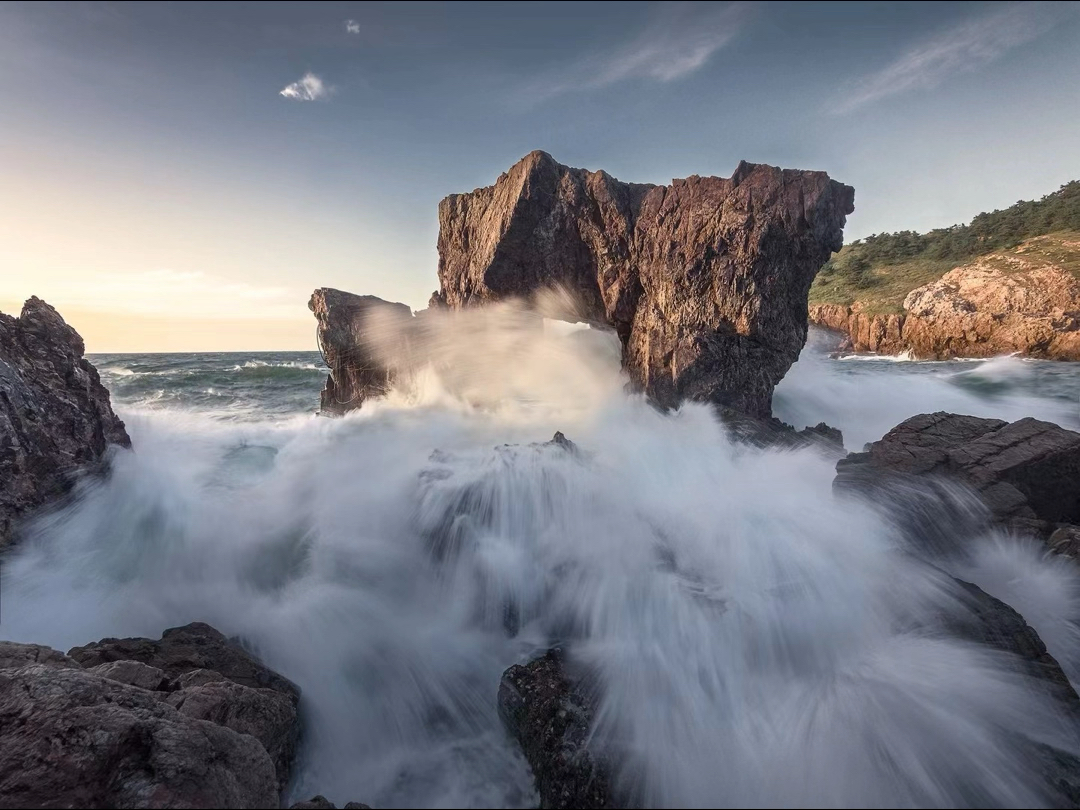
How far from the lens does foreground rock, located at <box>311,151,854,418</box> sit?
11.9m

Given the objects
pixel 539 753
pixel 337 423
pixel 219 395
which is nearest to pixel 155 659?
pixel 539 753

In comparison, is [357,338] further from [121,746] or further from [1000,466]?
[1000,466]

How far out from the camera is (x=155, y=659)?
4988 millimetres

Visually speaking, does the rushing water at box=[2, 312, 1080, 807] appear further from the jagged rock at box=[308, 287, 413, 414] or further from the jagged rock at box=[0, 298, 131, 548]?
the jagged rock at box=[308, 287, 413, 414]

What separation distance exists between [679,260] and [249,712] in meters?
13.1

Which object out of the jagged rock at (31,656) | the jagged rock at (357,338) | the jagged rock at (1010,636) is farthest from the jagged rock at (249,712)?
the jagged rock at (357,338)

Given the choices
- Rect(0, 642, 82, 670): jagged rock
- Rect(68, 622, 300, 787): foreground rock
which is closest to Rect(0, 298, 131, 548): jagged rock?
Rect(68, 622, 300, 787): foreground rock

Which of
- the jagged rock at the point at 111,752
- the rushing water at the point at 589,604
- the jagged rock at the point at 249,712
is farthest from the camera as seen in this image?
the rushing water at the point at 589,604

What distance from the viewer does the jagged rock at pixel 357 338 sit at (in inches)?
650

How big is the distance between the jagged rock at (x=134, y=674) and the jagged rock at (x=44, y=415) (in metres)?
5.16

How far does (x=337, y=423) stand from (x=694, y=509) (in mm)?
12103

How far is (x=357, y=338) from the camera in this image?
16703 millimetres

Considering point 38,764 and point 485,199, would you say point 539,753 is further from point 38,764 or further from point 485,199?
point 485,199

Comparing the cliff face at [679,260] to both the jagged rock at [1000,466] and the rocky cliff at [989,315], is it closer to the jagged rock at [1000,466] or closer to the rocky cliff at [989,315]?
the jagged rock at [1000,466]
